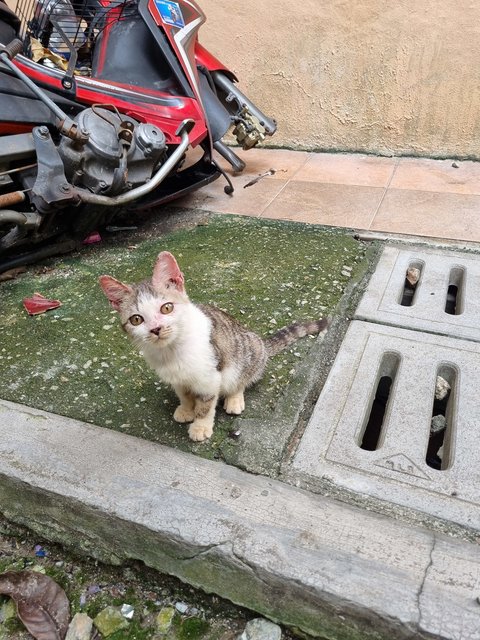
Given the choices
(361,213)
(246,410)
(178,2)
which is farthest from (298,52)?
(246,410)

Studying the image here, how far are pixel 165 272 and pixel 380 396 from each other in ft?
4.02

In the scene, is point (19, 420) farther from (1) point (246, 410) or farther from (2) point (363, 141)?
(2) point (363, 141)

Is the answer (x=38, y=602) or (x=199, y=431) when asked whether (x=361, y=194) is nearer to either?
(x=199, y=431)

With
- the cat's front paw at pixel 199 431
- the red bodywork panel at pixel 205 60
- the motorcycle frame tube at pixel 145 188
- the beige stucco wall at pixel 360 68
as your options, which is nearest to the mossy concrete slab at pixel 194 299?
the cat's front paw at pixel 199 431

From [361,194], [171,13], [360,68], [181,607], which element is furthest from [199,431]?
[360,68]

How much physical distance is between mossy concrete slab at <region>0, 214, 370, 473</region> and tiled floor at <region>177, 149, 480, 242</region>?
31 centimetres

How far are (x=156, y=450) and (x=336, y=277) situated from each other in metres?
1.62

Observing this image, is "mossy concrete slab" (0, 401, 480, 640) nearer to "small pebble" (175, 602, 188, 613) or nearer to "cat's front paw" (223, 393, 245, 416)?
"small pebble" (175, 602, 188, 613)

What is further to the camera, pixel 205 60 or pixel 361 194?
pixel 205 60

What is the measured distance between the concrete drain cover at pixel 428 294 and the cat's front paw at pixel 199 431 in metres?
1.08

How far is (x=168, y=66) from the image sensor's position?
3658 millimetres

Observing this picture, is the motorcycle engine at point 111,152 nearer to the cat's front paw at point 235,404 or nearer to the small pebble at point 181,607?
the cat's front paw at point 235,404

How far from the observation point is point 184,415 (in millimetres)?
2062

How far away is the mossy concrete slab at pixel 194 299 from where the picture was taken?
2078 millimetres
